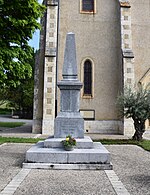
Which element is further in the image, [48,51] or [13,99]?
[13,99]

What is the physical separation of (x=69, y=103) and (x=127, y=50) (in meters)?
10.5

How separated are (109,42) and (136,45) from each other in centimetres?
213

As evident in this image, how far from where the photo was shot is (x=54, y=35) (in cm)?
1798

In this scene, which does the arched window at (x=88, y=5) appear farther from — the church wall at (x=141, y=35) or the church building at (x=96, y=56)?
the church wall at (x=141, y=35)

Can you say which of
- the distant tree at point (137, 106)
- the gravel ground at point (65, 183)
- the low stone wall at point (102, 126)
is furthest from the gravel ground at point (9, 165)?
the low stone wall at point (102, 126)

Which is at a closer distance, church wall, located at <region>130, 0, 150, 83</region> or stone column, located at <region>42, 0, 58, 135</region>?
stone column, located at <region>42, 0, 58, 135</region>

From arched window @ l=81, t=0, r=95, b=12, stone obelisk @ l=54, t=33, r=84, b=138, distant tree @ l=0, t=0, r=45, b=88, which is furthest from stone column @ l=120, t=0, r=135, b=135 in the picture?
stone obelisk @ l=54, t=33, r=84, b=138

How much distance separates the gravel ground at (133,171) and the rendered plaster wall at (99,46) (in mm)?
8752

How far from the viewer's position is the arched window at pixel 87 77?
61.3 ft

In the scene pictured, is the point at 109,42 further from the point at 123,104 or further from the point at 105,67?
the point at 123,104

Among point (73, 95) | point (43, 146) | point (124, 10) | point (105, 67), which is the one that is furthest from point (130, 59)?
point (43, 146)

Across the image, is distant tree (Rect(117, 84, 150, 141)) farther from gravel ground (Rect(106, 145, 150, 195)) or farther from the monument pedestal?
the monument pedestal

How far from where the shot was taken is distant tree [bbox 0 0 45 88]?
12.9 m

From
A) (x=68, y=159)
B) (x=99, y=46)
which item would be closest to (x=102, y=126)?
(x=99, y=46)
